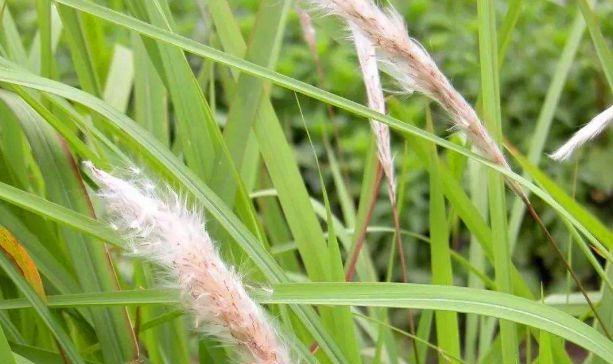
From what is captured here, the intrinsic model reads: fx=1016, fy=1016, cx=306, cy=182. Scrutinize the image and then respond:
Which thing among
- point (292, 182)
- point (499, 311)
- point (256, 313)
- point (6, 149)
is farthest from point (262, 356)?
point (6, 149)

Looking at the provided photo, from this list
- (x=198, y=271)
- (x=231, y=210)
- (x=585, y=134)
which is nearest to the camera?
(x=198, y=271)

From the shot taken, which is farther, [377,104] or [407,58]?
[377,104]

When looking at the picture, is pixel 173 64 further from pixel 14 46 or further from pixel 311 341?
pixel 14 46

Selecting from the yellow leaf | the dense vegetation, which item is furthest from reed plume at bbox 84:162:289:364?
the yellow leaf

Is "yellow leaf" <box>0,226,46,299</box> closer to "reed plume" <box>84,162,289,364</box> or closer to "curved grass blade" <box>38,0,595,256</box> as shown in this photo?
"curved grass blade" <box>38,0,595,256</box>

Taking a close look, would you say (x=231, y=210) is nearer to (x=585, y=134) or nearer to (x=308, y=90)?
(x=308, y=90)

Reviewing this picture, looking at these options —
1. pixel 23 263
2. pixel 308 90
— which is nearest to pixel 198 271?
pixel 308 90

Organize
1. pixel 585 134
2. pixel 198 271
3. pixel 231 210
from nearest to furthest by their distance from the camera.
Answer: pixel 198 271, pixel 585 134, pixel 231 210
